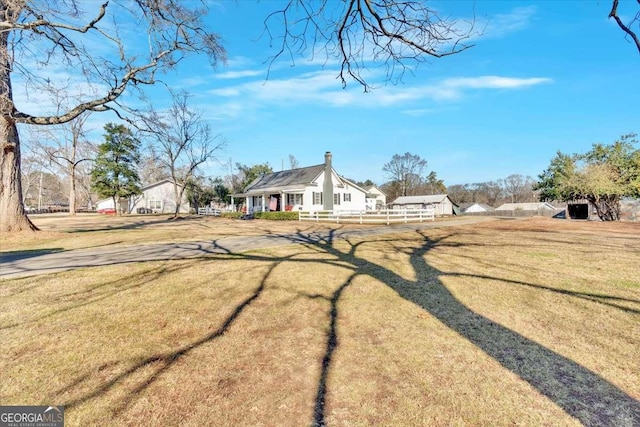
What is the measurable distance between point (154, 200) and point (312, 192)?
32.4 m

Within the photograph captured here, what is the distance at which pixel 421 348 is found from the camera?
3412 mm

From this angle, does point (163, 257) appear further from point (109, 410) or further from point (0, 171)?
point (0, 171)

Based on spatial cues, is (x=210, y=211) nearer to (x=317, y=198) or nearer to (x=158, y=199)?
(x=158, y=199)

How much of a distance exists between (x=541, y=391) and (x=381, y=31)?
156 inches

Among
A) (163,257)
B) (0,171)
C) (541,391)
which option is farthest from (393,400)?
(0,171)

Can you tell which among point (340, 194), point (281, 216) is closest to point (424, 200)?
point (340, 194)

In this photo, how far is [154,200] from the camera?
4884 cm

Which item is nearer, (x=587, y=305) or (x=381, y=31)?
(x=381, y=31)

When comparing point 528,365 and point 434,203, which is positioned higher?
point 434,203

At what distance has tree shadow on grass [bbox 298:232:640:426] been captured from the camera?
2.38 metres

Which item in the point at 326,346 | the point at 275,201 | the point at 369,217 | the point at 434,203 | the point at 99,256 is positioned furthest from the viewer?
the point at 434,203

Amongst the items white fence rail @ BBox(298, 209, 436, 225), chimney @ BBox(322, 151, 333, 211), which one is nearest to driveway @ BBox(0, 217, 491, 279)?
white fence rail @ BBox(298, 209, 436, 225)

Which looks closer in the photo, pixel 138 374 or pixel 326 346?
pixel 138 374

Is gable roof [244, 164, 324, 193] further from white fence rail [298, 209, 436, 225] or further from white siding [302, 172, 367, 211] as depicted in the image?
white fence rail [298, 209, 436, 225]
